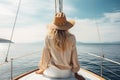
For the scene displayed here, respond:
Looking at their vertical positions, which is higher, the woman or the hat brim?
the hat brim

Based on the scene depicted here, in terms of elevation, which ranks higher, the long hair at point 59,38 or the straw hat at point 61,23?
the straw hat at point 61,23

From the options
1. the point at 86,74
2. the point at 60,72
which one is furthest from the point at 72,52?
the point at 86,74

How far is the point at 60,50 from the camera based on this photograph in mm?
2396

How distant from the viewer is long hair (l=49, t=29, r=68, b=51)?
235cm

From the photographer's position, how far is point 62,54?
242cm

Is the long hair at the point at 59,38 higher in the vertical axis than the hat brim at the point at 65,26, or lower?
lower

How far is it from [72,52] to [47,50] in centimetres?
38

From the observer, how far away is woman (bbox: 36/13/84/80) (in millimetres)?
2377

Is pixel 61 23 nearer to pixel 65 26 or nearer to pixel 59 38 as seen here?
pixel 65 26

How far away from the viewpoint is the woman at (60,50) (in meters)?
2.38

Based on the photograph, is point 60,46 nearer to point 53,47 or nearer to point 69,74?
point 53,47

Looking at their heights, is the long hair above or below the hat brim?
below

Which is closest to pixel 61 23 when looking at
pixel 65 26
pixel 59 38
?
pixel 65 26

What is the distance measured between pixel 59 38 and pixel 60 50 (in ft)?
0.58
